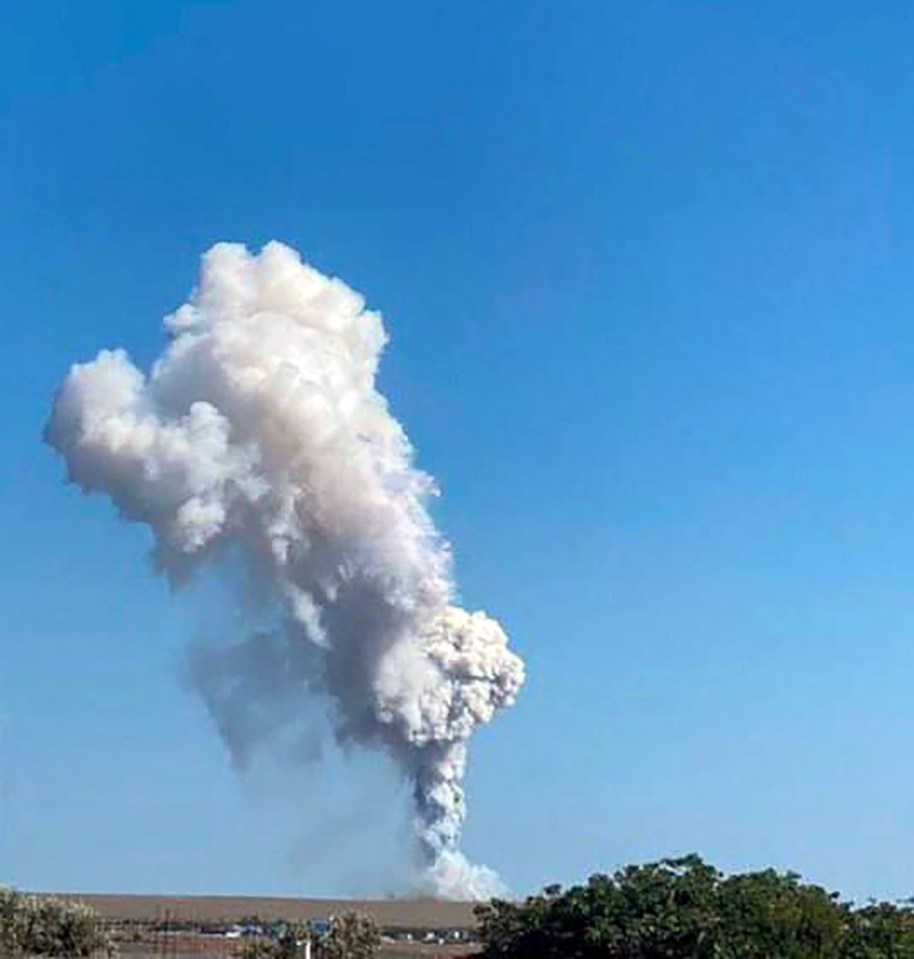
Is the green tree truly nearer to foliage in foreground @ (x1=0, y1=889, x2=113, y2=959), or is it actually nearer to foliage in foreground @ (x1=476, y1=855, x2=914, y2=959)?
foliage in foreground @ (x1=0, y1=889, x2=113, y2=959)

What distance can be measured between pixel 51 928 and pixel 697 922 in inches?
1488

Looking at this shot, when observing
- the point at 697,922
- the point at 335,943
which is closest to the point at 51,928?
the point at 335,943

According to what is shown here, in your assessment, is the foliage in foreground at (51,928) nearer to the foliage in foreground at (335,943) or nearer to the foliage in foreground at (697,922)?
the foliage in foreground at (335,943)

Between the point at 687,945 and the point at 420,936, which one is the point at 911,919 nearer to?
the point at 687,945

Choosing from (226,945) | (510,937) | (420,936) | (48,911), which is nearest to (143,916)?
(420,936)

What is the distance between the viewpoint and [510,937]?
63500 mm

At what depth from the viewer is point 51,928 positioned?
85188 mm

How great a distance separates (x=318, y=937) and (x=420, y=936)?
6797 centimetres

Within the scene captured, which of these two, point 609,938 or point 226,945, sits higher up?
point 226,945

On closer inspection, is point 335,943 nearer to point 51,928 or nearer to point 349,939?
point 349,939

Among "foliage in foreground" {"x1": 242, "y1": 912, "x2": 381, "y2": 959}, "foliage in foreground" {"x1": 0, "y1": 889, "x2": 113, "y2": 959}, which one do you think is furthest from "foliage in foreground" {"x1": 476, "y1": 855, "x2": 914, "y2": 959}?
"foliage in foreground" {"x1": 0, "y1": 889, "x2": 113, "y2": 959}

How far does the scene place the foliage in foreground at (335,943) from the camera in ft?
249

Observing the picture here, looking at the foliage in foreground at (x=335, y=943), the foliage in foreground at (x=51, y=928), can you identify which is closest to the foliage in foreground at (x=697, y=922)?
the foliage in foreground at (x=335, y=943)

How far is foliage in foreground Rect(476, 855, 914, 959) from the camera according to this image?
56.4m
